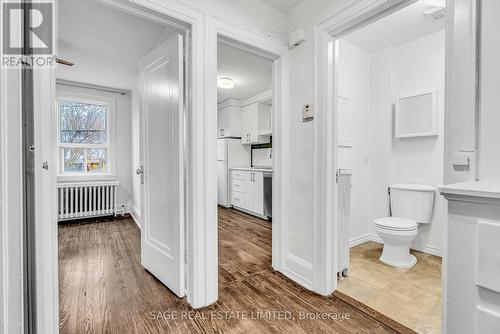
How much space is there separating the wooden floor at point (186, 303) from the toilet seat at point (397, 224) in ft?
3.05

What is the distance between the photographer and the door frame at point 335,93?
1.10m

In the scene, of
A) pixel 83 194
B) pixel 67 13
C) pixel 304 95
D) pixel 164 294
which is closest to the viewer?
pixel 164 294

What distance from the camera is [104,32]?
7.84 feet

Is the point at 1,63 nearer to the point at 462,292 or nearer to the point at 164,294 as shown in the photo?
the point at 462,292

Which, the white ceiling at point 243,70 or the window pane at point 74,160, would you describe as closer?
the white ceiling at point 243,70

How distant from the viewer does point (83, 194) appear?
3857mm

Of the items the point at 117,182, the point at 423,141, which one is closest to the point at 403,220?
the point at 423,141

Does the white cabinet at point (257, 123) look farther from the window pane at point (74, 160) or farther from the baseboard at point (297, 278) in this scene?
the window pane at point (74, 160)

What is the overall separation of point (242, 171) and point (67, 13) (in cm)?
326

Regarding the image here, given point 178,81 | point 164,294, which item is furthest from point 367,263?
point 178,81

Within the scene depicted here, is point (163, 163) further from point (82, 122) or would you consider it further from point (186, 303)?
point (82, 122)

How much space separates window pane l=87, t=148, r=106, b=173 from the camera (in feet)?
13.7

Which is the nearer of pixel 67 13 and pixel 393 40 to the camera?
pixel 67 13

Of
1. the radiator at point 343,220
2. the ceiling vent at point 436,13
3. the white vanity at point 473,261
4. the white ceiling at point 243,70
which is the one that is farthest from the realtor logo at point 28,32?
the ceiling vent at point 436,13
